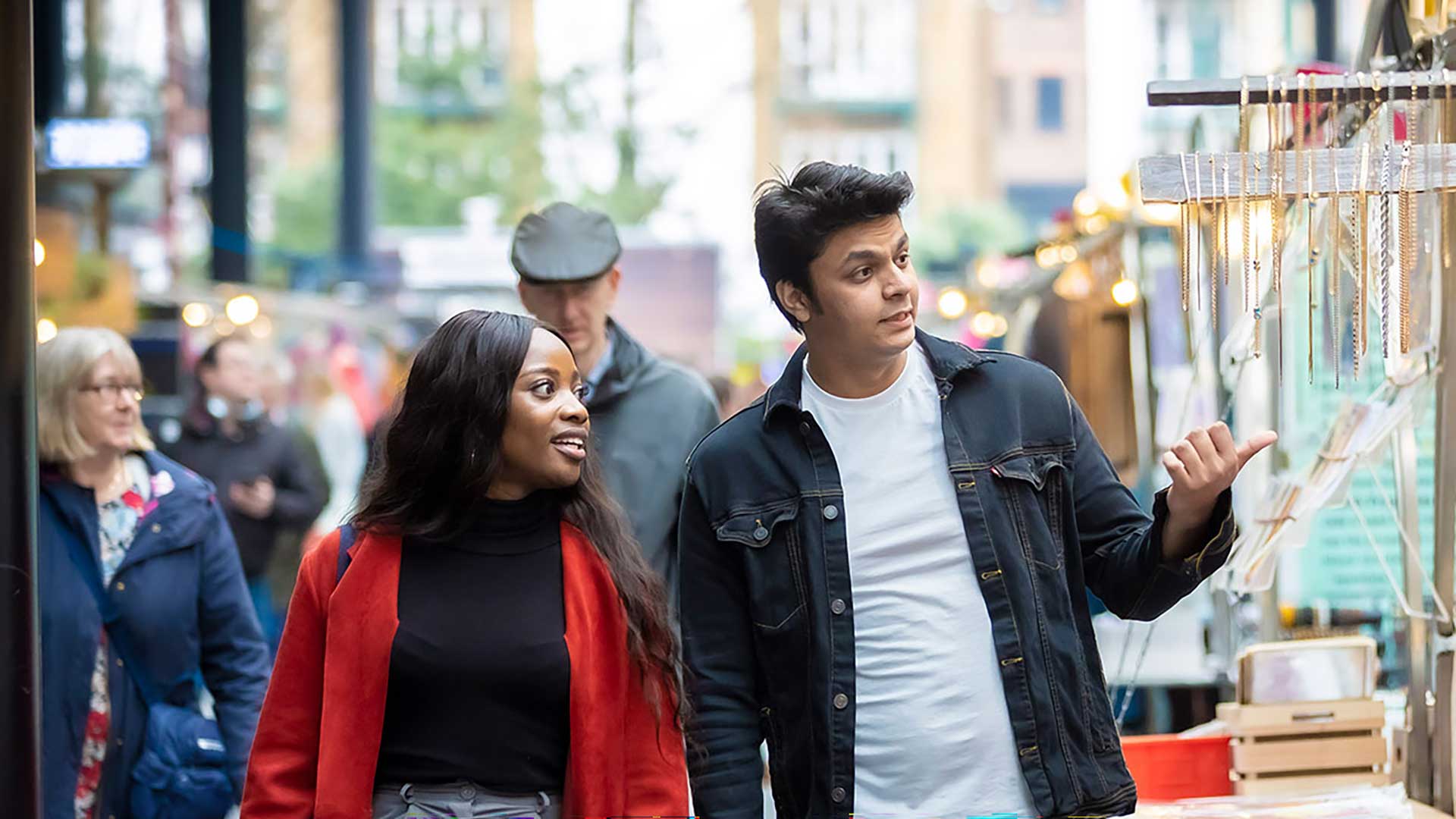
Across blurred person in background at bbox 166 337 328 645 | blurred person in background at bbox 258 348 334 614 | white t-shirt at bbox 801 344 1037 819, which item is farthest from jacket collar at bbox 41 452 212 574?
blurred person in background at bbox 258 348 334 614

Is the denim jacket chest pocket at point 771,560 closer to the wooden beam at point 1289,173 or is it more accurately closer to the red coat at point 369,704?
the red coat at point 369,704

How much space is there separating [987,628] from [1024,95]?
55448 millimetres

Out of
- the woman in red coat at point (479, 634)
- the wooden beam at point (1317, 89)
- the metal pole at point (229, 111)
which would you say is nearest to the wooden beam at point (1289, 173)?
the wooden beam at point (1317, 89)

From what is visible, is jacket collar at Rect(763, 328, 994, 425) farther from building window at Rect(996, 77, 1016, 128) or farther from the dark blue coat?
building window at Rect(996, 77, 1016, 128)

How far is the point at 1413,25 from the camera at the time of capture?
4477mm

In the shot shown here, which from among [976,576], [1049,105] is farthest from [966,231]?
[976,576]

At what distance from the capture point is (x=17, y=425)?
3.68 metres

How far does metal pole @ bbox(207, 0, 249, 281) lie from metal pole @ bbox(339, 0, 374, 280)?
814 cm

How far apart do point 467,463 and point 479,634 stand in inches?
13.0

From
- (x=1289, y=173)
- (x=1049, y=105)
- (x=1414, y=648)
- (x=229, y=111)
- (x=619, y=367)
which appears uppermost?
(x=1049, y=105)

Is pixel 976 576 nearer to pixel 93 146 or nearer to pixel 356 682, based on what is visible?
pixel 356 682

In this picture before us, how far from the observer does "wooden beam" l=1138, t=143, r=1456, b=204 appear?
3367 mm

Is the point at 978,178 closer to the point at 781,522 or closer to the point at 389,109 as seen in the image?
the point at 389,109

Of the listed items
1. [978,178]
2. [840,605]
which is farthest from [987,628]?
[978,178]
